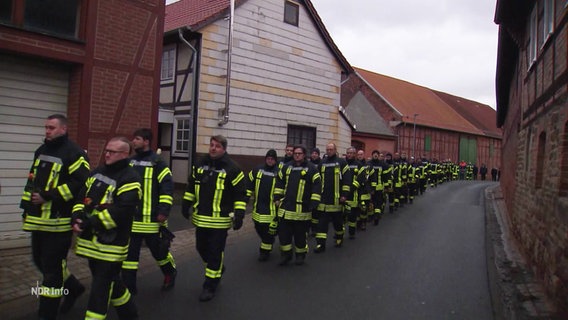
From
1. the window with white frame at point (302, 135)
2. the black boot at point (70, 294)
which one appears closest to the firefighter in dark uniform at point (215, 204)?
the black boot at point (70, 294)

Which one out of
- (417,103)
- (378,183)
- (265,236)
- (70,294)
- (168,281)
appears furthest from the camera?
(417,103)

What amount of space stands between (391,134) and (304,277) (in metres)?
29.5

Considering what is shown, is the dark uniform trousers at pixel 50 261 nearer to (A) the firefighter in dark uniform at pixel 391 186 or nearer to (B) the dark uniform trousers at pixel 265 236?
(B) the dark uniform trousers at pixel 265 236

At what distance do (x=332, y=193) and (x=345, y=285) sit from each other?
2.64 meters

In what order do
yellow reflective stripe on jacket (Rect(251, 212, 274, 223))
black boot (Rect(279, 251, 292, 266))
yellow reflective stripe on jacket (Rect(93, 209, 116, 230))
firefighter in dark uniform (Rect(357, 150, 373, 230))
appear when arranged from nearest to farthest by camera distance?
1. yellow reflective stripe on jacket (Rect(93, 209, 116, 230))
2. black boot (Rect(279, 251, 292, 266))
3. yellow reflective stripe on jacket (Rect(251, 212, 274, 223))
4. firefighter in dark uniform (Rect(357, 150, 373, 230))

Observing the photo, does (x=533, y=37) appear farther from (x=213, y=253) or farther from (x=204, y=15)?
(x=204, y=15)

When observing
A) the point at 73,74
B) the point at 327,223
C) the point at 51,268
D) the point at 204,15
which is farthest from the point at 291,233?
Result: the point at 204,15

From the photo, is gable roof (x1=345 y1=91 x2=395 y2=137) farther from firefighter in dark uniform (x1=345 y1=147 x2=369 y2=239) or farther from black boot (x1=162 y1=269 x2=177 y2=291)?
black boot (x1=162 y1=269 x2=177 y2=291)

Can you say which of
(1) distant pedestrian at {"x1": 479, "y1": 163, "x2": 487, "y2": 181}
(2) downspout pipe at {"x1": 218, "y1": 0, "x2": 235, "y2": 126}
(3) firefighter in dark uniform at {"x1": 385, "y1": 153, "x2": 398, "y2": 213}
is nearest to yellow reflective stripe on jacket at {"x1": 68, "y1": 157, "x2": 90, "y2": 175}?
(3) firefighter in dark uniform at {"x1": 385, "y1": 153, "x2": 398, "y2": 213}

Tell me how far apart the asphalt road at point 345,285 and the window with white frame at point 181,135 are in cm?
652

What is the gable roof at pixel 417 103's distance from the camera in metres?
40.4

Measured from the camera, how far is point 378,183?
12547 millimetres

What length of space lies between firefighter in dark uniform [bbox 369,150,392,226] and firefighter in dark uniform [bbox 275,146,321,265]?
14.1 ft

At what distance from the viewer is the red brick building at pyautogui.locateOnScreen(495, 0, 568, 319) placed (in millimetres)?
→ 5773
